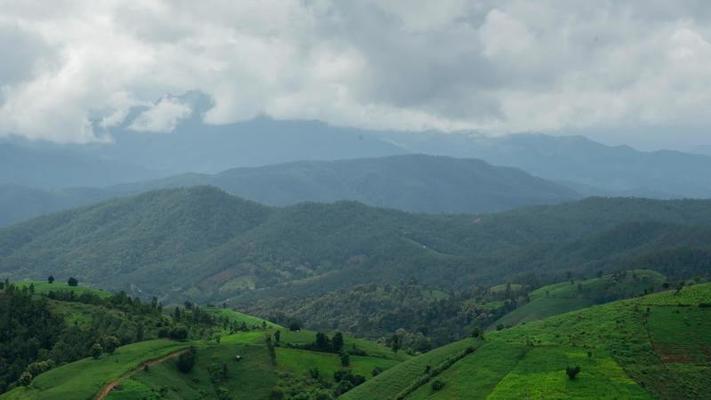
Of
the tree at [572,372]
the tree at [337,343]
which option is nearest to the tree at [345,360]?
the tree at [337,343]

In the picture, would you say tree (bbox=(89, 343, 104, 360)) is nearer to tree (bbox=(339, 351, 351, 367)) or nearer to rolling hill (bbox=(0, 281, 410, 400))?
rolling hill (bbox=(0, 281, 410, 400))

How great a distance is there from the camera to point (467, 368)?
355 ft

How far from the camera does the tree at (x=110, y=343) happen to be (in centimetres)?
13238

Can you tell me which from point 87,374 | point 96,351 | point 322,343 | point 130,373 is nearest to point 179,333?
point 96,351

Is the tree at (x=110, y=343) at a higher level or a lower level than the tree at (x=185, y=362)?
higher

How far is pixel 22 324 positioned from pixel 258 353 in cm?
5265

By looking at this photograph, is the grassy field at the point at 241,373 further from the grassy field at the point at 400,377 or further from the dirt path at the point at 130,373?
the grassy field at the point at 400,377

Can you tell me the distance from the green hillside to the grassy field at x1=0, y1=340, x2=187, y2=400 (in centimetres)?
3815

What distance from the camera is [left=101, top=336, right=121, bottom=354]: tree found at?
132m

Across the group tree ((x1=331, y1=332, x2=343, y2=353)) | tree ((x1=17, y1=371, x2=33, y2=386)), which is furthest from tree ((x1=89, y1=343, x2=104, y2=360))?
tree ((x1=331, y1=332, x2=343, y2=353))

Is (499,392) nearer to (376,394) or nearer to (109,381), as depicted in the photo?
(376,394)

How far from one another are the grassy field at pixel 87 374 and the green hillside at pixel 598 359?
3815 cm

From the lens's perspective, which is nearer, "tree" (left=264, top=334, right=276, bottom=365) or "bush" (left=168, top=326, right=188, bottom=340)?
"tree" (left=264, top=334, right=276, bottom=365)

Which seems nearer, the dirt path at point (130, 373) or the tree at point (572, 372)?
the tree at point (572, 372)
